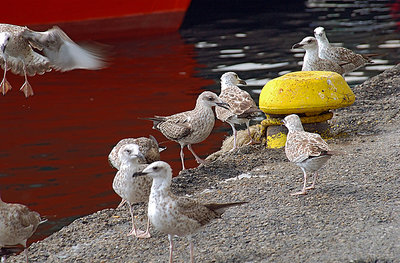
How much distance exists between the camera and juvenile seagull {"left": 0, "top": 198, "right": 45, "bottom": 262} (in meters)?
4.66

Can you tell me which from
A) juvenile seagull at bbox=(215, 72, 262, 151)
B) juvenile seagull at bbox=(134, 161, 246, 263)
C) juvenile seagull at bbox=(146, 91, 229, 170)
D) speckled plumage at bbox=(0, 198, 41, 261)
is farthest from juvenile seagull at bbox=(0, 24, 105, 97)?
juvenile seagull at bbox=(134, 161, 246, 263)

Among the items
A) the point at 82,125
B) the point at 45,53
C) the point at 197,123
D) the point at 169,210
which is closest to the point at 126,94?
the point at 82,125

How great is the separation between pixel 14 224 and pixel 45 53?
2.81 meters

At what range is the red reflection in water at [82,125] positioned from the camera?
784 centimetres

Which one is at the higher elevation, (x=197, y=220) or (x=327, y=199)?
(x=197, y=220)

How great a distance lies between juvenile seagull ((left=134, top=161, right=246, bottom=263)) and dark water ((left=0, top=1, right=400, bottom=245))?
2728 mm

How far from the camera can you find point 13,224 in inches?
185

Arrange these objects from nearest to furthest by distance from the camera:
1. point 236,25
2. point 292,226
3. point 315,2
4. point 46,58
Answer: point 292,226, point 46,58, point 236,25, point 315,2

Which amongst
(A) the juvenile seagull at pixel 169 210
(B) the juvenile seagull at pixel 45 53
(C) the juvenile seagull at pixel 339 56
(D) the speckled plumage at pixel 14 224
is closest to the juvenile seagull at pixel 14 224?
(D) the speckled plumage at pixel 14 224

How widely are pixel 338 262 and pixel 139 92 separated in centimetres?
941

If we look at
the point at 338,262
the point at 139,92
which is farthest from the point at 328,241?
the point at 139,92

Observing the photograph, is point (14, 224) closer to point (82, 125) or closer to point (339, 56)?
point (339, 56)

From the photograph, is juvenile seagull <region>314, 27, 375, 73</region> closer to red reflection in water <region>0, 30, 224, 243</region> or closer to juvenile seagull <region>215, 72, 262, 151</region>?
red reflection in water <region>0, 30, 224, 243</region>

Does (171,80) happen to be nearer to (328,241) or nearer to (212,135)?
(212,135)
